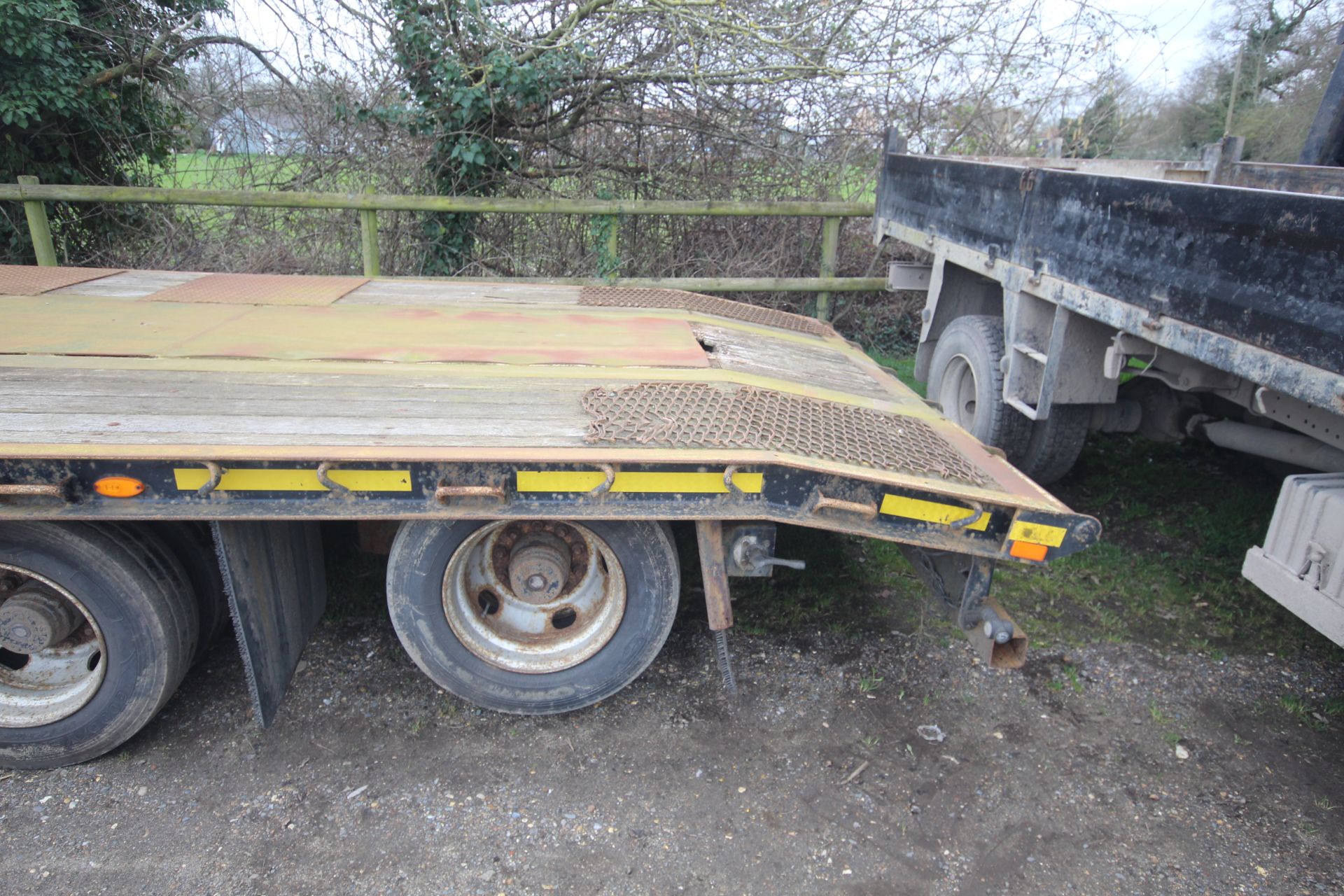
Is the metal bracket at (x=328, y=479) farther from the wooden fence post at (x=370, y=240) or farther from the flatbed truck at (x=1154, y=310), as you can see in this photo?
the wooden fence post at (x=370, y=240)

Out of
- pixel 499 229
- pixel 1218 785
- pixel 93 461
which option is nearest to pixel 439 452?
pixel 93 461

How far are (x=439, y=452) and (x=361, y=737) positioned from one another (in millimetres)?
1220

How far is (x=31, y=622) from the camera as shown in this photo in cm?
267

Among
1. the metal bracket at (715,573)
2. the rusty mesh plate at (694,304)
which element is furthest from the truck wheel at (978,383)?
the metal bracket at (715,573)

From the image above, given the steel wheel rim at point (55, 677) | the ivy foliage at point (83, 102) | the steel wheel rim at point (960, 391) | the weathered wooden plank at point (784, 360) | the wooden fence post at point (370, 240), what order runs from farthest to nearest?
the ivy foliage at point (83, 102) → the wooden fence post at point (370, 240) → the steel wheel rim at point (960, 391) → the weathered wooden plank at point (784, 360) → the steel wheel rim at point (55, 677)

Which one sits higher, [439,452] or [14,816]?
[439,452]

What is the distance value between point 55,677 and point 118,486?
1.01 metres

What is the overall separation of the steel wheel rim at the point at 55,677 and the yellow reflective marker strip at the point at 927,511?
96.9 inches

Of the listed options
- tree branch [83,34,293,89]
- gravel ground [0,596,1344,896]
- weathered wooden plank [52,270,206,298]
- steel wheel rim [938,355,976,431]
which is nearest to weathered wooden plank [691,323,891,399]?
steel wheel rim [938,355,976,431]

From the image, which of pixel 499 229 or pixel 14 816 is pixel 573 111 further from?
pixel 14 816

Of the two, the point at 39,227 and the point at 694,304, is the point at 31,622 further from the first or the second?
the point at 39,227

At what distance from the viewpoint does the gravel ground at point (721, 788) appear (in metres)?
2.49

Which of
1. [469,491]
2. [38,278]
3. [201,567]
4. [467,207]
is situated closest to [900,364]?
[467,207]

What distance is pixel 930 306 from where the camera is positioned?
5.16 metres
